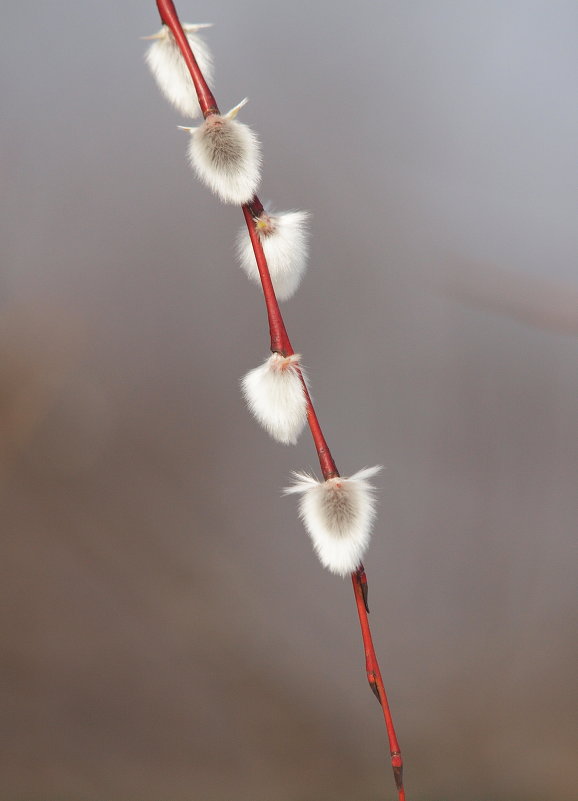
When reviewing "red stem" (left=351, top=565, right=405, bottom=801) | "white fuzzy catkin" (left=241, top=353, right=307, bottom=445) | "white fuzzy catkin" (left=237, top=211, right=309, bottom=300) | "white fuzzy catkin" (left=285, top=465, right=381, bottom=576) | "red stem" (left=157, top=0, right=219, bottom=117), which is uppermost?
"red stem" (left=157, top=0, right=219, bottom=117)

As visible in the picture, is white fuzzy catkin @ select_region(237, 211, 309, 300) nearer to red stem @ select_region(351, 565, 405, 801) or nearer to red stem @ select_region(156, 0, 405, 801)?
red stem @ select_region(156, 0, 405, 801)

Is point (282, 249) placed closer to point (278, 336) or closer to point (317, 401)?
point (278, 336)

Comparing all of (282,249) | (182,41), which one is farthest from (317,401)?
(182,41)

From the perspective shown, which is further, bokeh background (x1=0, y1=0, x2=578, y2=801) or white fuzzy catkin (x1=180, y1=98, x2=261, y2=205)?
bokeh background (x1=0, y1=0, x2=578, y2=801)

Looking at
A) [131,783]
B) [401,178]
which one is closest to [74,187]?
[401,178]

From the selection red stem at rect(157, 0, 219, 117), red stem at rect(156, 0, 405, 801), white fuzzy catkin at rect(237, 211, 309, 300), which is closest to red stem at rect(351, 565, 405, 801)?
red stem at rect(156, 0, 405, 801)

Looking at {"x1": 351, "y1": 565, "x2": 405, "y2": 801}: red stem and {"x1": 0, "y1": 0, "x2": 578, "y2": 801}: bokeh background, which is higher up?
{"x1": 0, "y1": 0, "x2": 578, "y2": 801}: bokeh background

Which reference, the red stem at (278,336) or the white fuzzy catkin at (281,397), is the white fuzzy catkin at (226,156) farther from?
the white fuzzy catkin at (281,397)
